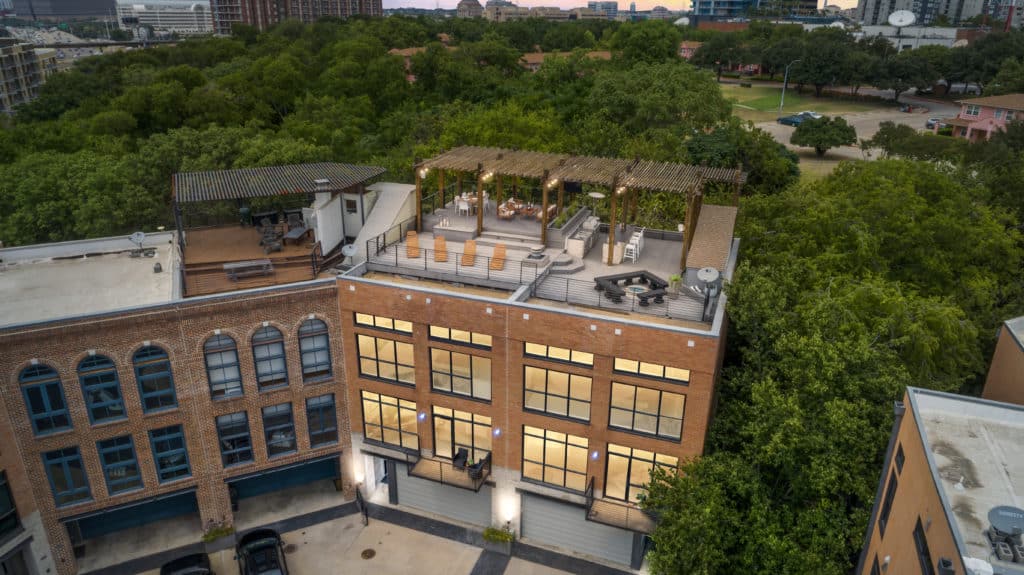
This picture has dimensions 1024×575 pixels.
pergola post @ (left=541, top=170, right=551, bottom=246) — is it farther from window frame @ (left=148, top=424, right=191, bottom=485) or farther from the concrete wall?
the concrete wall

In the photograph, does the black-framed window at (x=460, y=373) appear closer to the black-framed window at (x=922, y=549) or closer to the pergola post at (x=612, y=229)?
the pergola post at (x=612, y=229)

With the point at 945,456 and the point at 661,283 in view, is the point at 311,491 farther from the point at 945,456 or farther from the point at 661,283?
the point at 945,456

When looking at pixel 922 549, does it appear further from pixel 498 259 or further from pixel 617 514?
pixel 498 259

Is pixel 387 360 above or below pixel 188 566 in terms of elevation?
above

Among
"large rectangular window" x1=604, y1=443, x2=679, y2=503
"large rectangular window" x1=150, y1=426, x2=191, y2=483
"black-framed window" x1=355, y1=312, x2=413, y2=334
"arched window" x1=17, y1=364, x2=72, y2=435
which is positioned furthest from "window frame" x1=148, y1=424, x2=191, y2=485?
"large rectangular window" x1=604, y1=443, x2=679, y2=503

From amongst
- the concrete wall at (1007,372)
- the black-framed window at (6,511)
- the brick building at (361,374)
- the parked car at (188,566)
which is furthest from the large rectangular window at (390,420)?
the concrete wall at (1007,372)

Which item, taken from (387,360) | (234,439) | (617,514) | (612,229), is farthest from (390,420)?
(612,229)

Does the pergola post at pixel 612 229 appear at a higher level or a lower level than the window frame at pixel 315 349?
higher

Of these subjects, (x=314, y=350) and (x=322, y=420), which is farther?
(x=322, y=420)
